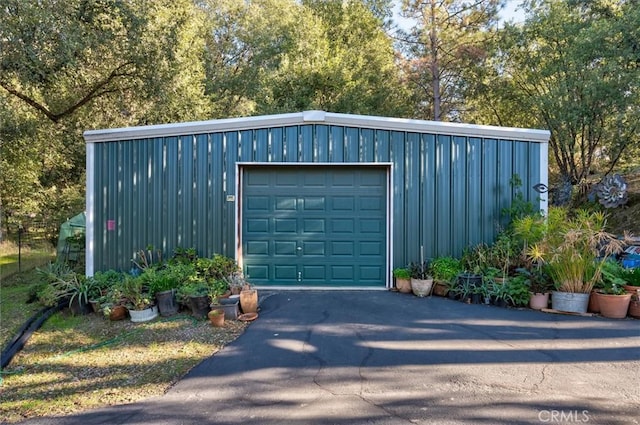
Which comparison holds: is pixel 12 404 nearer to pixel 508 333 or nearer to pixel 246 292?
pixel 246 292

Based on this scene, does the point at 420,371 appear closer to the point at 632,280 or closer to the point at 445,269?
the point at 445,269

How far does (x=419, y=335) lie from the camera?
4312 mm

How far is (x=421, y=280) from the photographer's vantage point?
609 cm

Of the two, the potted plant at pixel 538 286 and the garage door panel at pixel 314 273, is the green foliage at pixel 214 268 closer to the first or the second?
the garage door panel at pixel 314 273

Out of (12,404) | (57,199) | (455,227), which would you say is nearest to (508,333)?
(455,227)

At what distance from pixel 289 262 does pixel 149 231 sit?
93.3 inches

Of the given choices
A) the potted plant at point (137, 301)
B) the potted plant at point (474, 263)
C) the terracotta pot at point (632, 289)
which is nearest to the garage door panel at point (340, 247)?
the potted plant at point (474, 263)

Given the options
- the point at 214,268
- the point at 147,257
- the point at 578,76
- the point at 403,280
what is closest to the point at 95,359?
the point at 214,268

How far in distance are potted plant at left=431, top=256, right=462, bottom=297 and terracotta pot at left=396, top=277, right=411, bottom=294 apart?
0.40 m

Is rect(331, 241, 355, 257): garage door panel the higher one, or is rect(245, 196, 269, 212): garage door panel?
rect(245, 196, 269, 212): garage door panel

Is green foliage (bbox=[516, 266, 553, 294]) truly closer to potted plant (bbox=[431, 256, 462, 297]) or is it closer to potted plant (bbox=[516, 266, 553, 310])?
potted plant (bbox=[516, 266, 553, 310])

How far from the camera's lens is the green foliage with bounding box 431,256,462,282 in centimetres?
604

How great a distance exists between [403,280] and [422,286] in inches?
15.1

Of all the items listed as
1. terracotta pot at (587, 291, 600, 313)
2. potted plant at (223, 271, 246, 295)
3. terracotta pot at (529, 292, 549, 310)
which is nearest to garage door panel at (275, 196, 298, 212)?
potted plant at (223, 271, 246, 295)
